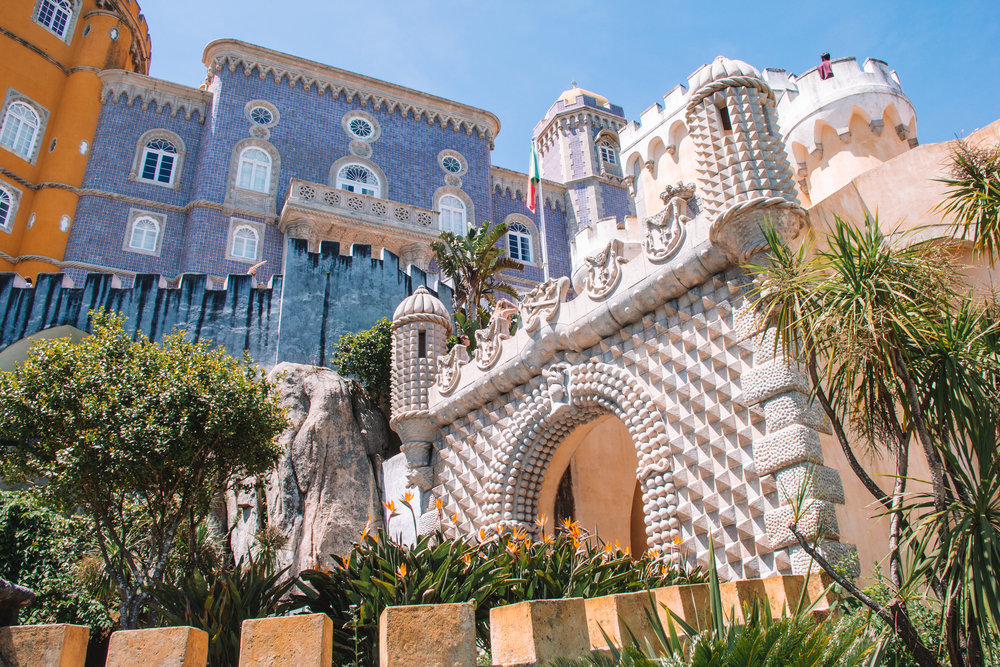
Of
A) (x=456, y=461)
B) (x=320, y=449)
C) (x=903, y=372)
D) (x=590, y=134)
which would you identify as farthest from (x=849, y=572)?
(x=590, y=134)

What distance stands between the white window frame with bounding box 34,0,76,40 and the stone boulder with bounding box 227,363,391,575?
23.3 m

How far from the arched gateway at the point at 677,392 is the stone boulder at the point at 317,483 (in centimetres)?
257

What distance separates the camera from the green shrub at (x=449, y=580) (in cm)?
697

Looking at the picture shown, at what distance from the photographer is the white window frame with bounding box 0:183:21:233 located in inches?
1077

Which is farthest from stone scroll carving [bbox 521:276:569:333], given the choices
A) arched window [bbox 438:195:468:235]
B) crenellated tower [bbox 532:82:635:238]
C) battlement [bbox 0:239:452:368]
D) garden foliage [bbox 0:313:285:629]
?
crenellated tower [bbox 532:82:635:238]

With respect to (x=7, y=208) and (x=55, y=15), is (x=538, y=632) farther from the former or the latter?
(x=55, y=15)

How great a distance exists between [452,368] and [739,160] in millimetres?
6204

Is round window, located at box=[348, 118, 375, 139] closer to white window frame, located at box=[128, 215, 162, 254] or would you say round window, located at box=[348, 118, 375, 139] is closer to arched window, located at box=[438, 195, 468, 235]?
arched window, located at box=[438, 195, 468, 235]

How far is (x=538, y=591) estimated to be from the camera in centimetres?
762

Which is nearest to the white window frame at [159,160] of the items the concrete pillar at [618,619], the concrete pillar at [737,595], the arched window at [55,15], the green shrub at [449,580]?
the arched window at [55,15]

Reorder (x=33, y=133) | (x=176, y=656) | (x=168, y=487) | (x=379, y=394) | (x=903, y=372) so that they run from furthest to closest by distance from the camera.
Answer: (x=33, y=133) < (x=379, y=394) < (x=168, y=487) < (x=903, y=372) < (x=176, y=656)

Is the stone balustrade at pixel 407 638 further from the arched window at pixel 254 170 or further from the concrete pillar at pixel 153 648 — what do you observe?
the arched window at pixel 254 170

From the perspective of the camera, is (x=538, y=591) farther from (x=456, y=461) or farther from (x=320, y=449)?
(x=320, y=449)

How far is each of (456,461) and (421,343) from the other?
2682mm
